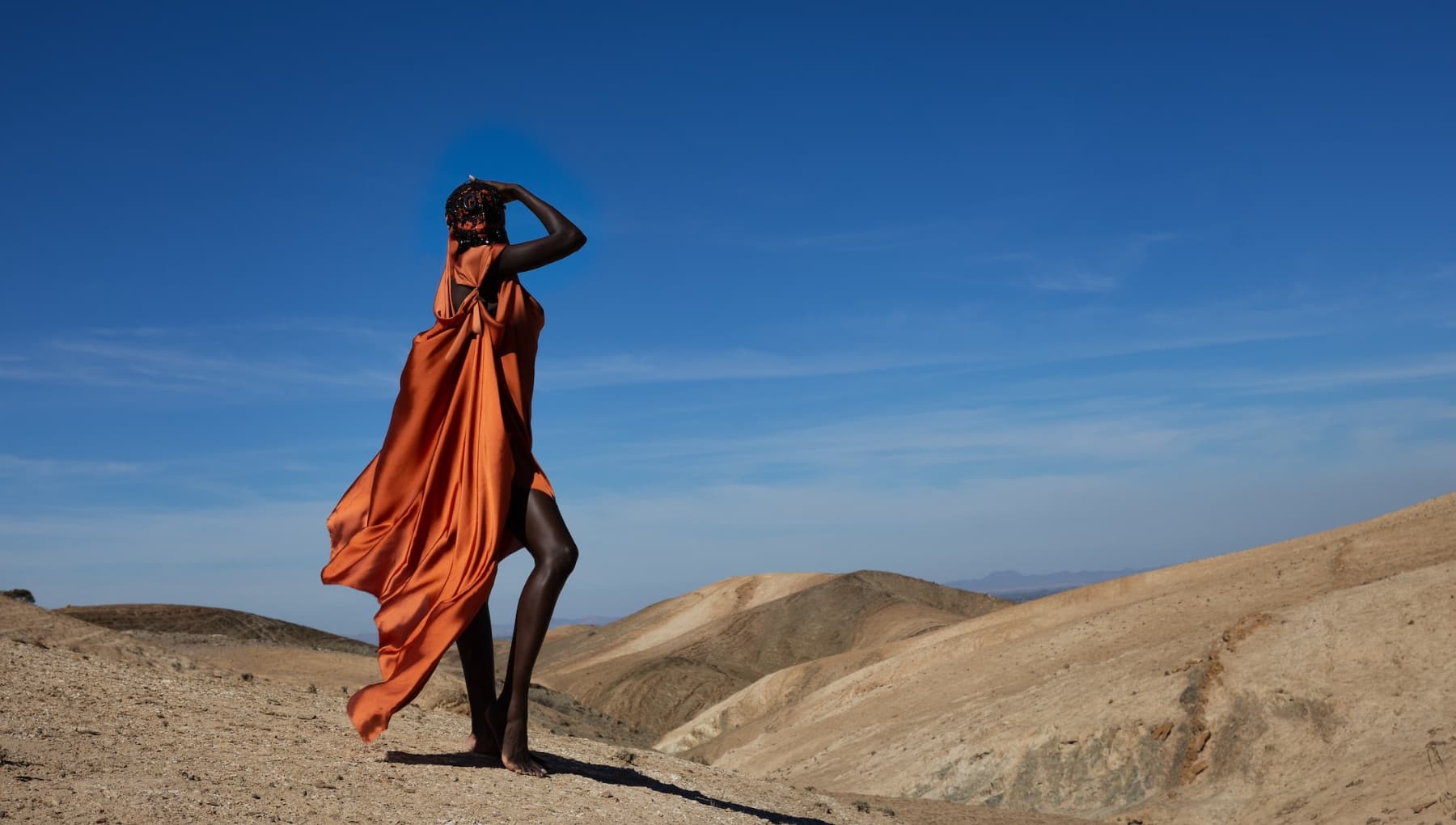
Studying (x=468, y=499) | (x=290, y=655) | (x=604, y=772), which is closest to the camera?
(x=468, y=499)

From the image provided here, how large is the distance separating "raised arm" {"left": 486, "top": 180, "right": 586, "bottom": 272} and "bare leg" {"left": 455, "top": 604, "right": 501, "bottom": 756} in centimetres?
162

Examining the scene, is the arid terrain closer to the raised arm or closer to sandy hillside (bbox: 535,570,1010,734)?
sandy hillside (bbox: 535,570,1010,734)

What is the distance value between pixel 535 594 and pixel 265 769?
1411 millimetres

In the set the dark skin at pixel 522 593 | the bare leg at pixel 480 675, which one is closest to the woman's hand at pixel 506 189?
the dark skin at pixel 522 593

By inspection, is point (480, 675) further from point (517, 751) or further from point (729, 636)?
point (729, 636)

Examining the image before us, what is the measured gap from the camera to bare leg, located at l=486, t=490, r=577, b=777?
5199 millimetres

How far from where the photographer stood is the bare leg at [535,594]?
5199mm

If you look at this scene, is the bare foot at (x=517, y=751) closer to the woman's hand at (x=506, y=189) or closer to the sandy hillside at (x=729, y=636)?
the woman's hand at (x=506, y=189)

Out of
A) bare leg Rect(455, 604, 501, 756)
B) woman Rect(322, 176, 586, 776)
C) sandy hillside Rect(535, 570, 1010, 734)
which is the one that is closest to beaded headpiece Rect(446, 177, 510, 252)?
woman Rect(322, 176, 586, 776)

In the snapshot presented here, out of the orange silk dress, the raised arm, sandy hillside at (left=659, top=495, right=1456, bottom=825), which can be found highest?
the raised arm

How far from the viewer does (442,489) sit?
556 cm

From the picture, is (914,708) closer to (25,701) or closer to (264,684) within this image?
(264,684)

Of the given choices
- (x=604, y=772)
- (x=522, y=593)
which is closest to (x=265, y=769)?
(x=522, y=593)

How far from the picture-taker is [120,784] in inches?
180
